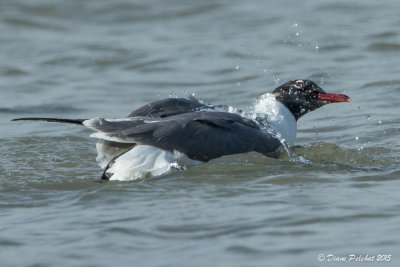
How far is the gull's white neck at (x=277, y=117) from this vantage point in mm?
7062

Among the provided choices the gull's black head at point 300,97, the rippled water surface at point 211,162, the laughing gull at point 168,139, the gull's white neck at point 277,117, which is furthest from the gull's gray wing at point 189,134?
the gull's black head at point 300,97

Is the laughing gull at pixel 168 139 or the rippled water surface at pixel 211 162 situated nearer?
the rippled water surface at pixel 211 162

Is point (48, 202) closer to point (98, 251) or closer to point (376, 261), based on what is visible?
point (98, 251)

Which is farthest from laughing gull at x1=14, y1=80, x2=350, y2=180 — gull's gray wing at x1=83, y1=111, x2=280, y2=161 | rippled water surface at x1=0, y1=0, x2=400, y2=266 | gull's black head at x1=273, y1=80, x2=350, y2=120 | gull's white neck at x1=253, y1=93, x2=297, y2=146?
gull's black head at x1=273, y1=80, x2=350, y2=120

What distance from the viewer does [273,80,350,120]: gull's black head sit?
7.55 m

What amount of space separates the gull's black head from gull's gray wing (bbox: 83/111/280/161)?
4.25ft

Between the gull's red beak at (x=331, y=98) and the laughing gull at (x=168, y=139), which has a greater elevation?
the gull's red beak at (x=331, y=98)

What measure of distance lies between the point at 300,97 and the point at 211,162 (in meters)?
1.72

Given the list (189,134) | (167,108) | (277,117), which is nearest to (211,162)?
(189,134)

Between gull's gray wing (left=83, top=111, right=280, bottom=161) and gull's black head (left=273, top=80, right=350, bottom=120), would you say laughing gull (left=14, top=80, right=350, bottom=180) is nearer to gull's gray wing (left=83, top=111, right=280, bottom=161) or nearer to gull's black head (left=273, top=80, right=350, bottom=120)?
gull's gray wing (left=83, top=111, right=280, bottom=161)

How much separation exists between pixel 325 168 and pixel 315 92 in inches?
59.6

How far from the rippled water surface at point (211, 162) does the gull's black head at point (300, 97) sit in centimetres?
40

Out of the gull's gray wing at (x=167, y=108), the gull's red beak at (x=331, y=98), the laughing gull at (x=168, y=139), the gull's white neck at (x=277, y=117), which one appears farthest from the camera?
the gull's red beak at (x=331, y=98)

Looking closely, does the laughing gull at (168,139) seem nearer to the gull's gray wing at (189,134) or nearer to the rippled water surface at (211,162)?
the gull's gray wing at (189,134)
